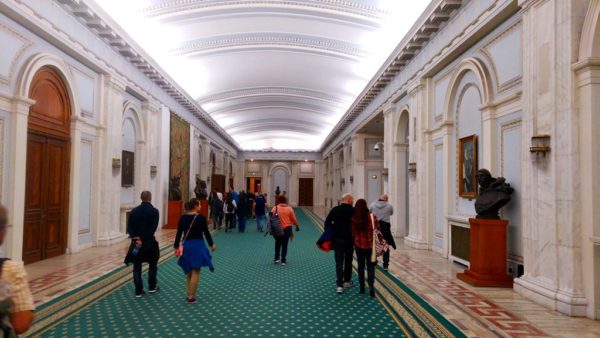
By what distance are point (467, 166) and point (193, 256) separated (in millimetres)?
5211

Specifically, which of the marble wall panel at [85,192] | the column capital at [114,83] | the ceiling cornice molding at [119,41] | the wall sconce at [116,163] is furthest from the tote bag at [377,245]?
the column capital at [114,83]

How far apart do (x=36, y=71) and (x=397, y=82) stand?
8.59 metres

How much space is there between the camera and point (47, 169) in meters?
8.26

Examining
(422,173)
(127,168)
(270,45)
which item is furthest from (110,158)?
(422,173)

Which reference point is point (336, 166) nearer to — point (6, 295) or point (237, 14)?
point (237, 14)

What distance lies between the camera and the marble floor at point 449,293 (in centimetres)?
446

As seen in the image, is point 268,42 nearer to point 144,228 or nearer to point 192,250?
point 144,228

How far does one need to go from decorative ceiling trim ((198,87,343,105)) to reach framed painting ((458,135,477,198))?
11.9 metres

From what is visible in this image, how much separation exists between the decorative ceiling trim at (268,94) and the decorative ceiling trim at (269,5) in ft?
28.0

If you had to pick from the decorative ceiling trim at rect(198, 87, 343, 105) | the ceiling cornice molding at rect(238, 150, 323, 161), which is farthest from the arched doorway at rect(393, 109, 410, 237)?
the ceiling cornice molding at rect(238, 150, 323, 161)

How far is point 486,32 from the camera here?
7262 mm

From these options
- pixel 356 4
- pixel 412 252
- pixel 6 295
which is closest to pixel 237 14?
pixel 356 4

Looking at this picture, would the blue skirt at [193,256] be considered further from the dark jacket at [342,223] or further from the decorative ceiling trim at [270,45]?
the decorative ceiling trim at [270,45]

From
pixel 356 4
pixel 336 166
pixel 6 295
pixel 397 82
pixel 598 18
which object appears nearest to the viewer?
pixel 6 295
